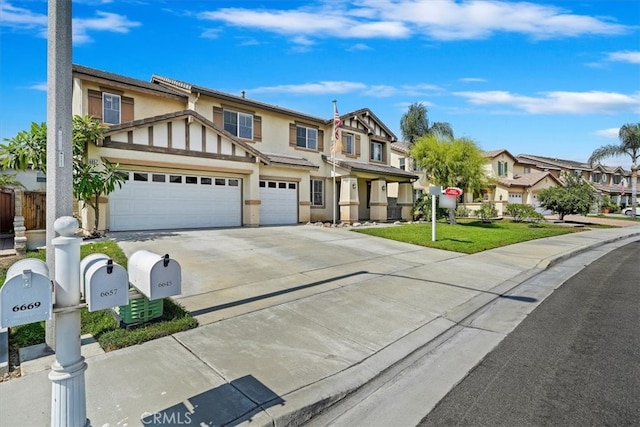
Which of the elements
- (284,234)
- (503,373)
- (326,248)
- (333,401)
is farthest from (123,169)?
(503,373)

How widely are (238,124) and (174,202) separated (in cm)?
606

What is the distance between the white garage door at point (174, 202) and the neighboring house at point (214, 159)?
0.13ft

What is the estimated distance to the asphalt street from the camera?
10.9ft

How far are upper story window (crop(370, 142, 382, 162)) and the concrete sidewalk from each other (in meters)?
17.6

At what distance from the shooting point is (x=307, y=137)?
72.7 feet

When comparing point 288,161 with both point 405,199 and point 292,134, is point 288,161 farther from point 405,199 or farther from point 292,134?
point 405,199

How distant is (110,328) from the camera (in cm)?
486

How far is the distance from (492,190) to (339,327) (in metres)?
39.7

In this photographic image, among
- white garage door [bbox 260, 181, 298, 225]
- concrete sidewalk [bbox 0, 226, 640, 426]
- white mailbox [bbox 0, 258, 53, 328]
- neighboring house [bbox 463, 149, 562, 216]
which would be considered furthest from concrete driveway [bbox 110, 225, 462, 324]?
neighboring house [bbox 463, 149, 562, 216]

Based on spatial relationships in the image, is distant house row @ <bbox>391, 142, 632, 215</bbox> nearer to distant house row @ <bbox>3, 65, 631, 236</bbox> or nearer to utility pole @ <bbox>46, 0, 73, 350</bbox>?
distant house row @ <bbox>3, 65, 631, 236</bbox>

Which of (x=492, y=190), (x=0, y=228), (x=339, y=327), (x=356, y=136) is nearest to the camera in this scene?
(x=339, y=327)

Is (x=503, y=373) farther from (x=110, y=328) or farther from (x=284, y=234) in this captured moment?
(x=284, y=234)

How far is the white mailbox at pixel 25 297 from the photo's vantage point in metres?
2.28

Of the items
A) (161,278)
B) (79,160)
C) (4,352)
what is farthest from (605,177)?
(4,352)
